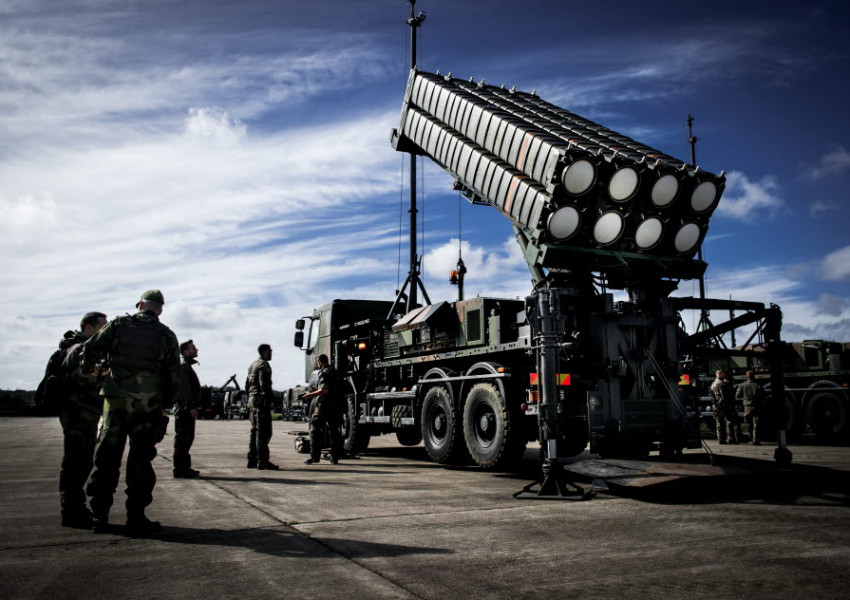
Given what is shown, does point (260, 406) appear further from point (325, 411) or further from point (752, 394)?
point (752, 394)

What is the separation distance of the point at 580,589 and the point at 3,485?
7.39 metres

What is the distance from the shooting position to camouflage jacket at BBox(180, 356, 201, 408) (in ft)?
30.2

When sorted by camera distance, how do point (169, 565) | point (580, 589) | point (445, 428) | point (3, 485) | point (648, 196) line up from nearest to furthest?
point (580, 589)
point (169, 565)
point (3, 485)
point (648, 196)
point (445, 428)

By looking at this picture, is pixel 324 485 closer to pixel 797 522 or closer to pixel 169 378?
pixel 169 378

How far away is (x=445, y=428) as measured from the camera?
10438mm

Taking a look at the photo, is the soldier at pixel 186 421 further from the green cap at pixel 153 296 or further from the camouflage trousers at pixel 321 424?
the green cap at pixel 153 296

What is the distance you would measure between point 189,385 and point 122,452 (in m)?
4.04

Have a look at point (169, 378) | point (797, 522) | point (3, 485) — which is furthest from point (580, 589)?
point (3, 485)

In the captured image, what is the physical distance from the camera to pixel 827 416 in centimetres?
1506

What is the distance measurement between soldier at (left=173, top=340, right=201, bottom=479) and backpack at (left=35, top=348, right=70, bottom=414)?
10.4 feet

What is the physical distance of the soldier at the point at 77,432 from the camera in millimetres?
5543

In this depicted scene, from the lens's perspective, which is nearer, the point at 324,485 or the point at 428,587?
the point at 428,587

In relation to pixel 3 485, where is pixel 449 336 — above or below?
above

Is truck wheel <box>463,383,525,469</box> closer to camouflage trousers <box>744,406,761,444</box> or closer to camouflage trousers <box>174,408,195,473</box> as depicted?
camouflage trousers <box>174,408,195,473</box>
